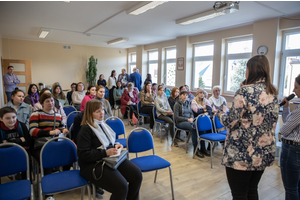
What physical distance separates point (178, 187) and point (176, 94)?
273 centimetres

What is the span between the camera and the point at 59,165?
6.71 feet

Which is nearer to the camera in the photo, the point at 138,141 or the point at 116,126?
the point at 138,141

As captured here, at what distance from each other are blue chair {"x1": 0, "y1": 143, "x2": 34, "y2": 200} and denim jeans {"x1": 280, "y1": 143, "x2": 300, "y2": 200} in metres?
2.22

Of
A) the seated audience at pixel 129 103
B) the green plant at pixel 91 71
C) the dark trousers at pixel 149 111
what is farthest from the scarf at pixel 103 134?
the green plant at pixel 91 71

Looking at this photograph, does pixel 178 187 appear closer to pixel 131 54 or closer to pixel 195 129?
pixel 195 129

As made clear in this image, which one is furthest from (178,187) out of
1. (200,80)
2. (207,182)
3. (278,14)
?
(200,80)

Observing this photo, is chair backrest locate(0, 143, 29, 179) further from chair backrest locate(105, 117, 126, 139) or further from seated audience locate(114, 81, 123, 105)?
seated audience locate(114, 81, 123, 105)

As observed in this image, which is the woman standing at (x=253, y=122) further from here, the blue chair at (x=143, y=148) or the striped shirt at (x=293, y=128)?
the blue chair at (x=143, y=148)

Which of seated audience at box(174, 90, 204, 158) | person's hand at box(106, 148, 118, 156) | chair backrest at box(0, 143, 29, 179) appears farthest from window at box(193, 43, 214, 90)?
chair backrest at box(0, 143, 29, 179)

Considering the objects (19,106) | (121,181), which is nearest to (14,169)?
(121,181)

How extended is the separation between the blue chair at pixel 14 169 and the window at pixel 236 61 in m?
6.04

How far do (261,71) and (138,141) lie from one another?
63.1 inches

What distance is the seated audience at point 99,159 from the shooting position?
178cm

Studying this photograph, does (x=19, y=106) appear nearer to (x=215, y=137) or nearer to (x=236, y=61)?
(x=215, y=137)
